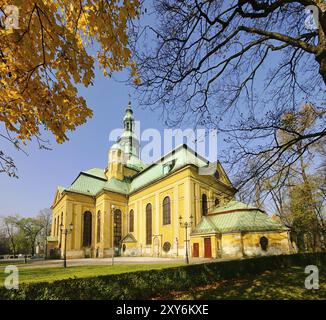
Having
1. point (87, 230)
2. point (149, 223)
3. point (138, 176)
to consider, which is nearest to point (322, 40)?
point (149, 223)

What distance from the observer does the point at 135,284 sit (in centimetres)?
934

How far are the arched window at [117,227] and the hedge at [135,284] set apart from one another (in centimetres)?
2973

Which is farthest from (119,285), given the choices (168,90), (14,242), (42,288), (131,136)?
(14,242)

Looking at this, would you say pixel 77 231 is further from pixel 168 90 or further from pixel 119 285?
pixel 168 90

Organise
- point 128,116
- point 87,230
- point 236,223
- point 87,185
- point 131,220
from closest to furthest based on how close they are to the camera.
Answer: point 236,223 → point 87,230 → point 131,220 → point 87,185 → point 128,116

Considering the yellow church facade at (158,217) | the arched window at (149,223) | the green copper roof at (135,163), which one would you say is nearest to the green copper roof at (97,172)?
the yellow church facade at (158,217)

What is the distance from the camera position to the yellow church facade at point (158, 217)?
90.4 ft

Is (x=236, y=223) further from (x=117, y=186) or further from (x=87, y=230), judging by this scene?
(x=87, y=230)

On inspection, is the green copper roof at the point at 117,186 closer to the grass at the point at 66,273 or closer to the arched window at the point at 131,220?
the arched window at the point at 131,220

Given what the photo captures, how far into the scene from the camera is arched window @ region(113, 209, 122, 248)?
41.6 meters

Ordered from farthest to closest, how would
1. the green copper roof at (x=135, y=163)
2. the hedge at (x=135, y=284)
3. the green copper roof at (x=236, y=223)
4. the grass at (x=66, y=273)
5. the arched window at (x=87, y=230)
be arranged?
the green copper roof at (x=135, y=163) → the arched window at (x=87, y=230) → the green copper roof at (x=236, y=223) → the grass at (x=66, y=273) → the hedge at (x=135, y=284)

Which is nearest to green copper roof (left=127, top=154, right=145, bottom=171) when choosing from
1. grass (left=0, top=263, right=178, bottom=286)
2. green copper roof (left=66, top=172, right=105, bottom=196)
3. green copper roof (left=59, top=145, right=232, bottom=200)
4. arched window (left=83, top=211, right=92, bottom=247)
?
green copper roof (left=59, top=145, right=232, bottom=200)

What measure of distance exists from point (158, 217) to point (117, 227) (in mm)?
9684

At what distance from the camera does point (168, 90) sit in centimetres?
689
